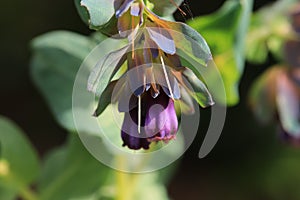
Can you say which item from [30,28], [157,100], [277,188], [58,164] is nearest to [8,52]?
[30,28]

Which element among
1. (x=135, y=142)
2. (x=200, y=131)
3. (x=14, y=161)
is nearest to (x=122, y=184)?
(x=14, y=161)

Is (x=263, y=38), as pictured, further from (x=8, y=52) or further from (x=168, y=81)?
(x=8, y=52)

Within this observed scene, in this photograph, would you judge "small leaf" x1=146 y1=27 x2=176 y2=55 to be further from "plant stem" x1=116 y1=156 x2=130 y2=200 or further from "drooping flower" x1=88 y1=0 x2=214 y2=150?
"plant stem" x1=116 y1=156 x2=130 y2=200

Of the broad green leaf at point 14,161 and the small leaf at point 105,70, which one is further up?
the small leaf at point 105,70

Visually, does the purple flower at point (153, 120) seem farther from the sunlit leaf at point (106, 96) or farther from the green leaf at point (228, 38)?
the green leaf at point (228, 38)

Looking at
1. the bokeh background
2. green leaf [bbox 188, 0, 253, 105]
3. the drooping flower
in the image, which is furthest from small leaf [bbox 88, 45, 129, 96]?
the bokeh background

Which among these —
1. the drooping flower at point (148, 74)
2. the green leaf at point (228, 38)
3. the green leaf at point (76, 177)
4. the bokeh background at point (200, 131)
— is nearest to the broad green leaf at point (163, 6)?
the drooping flower at point (148, 74)
